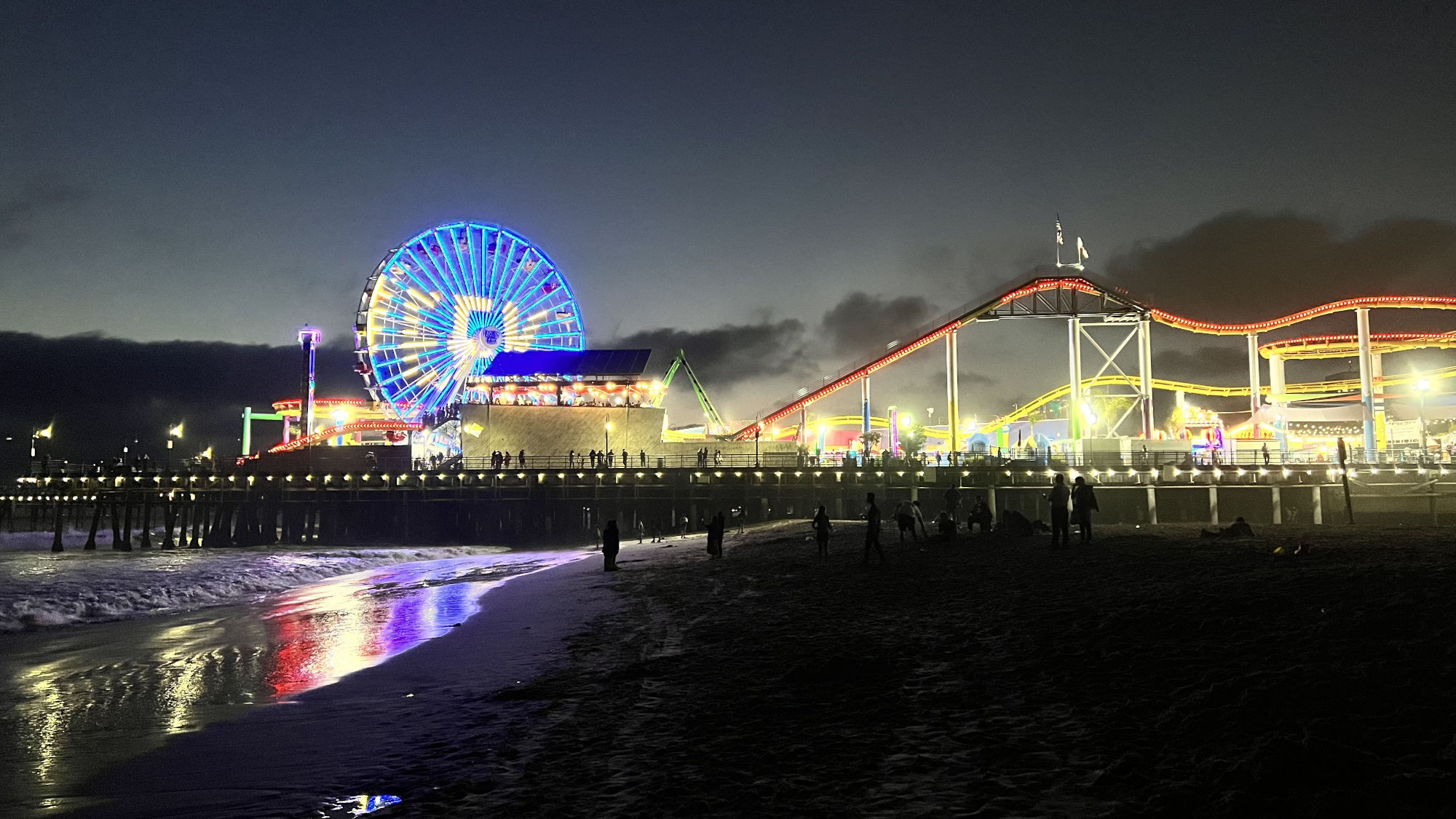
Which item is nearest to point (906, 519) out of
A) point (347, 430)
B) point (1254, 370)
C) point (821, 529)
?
point (821, 529)

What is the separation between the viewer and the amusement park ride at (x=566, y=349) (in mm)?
50781

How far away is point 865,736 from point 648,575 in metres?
15.0

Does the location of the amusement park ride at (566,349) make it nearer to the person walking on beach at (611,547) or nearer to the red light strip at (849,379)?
the red light strip at (849,379)

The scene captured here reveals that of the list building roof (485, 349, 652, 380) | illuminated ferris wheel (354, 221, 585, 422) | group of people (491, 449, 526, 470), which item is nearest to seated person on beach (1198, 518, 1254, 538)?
group of people (491, 449, 526, 470)

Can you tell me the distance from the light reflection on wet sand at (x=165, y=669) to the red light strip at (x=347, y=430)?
54.4 m

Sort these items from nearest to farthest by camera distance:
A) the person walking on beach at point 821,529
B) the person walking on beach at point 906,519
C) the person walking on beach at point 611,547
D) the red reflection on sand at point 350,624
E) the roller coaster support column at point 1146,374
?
the red reflection on sand at point 350,624
the person walking on beach at point 821,529
the person walking on beach at point 906,519
the person walking on beach at point 611,547
the roller coaster support column at point 1146,374

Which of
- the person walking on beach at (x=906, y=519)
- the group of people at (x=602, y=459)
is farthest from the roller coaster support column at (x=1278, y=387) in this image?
the person walking on beach at (x=906, y=519)

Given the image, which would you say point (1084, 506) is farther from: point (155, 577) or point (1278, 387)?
point (1278, 387)

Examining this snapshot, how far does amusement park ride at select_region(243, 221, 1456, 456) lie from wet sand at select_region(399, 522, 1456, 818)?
40.7 meters

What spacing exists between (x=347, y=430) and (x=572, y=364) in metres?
31.3

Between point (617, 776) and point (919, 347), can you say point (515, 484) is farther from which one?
point (617, 776)

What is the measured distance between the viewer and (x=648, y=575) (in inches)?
813

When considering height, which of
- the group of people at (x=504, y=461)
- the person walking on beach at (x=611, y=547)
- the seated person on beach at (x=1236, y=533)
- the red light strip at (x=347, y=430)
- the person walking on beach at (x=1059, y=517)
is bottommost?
the person walking on beach at (x=611, y=547)

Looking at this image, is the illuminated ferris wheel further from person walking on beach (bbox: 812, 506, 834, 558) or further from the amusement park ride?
person walking on beach (bbox: 812, 506, 834, 558)
